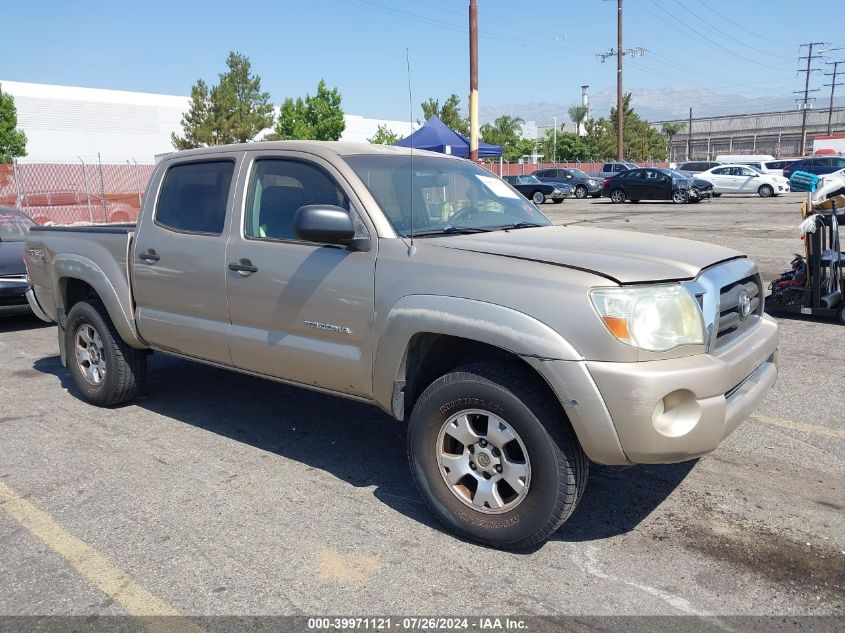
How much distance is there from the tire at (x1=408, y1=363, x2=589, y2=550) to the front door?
49 centimetres

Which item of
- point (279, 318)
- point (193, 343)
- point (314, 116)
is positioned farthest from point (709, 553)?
point (314, 116)

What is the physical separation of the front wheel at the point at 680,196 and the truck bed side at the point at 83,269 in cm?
2876

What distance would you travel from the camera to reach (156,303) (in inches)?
196

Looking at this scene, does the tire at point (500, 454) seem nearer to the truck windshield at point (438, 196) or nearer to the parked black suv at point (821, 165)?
the truck windshield at point (438, 196)

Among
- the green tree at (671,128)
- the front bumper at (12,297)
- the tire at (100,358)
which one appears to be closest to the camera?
the tire at (100,358)

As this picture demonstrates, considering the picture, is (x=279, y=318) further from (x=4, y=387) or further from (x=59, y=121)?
(x=59, y=121)

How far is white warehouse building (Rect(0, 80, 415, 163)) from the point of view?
186 feet

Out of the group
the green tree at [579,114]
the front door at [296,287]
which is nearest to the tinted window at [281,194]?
the front door at [296,287]

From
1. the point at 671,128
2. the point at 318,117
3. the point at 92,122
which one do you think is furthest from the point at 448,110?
the point at 671,128

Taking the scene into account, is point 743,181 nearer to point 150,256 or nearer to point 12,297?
point 12,297

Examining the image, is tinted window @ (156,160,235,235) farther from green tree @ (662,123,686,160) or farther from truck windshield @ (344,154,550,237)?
green tree @ (662,123,686,160)

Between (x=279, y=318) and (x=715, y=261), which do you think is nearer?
(x=715, y=261)

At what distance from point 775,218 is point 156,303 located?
20601mm

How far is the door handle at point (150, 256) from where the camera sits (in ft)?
16.2
